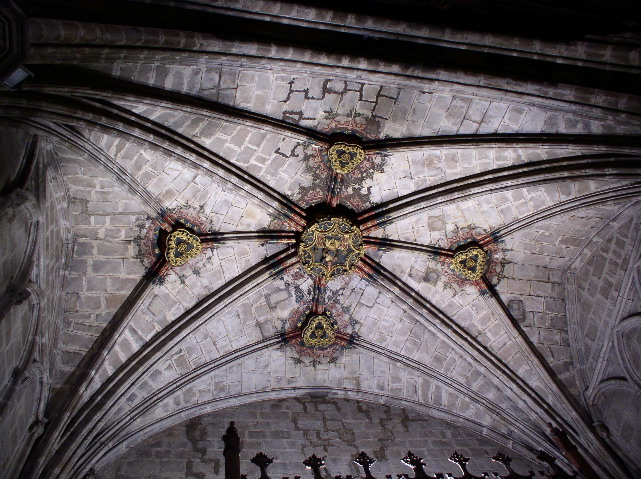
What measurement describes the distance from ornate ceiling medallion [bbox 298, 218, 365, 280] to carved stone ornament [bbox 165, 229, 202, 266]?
1.71 m

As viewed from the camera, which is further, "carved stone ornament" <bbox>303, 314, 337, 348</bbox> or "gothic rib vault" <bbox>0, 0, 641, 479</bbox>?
"carved stone ornament" <bbox>303, 314, 337, 348</bbox>

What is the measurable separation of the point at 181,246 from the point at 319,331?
3.00m

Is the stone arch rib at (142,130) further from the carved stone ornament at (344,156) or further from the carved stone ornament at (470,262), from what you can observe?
the carved stone ornament at (470,262)

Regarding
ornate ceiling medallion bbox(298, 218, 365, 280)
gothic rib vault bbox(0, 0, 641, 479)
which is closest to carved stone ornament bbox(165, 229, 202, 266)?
gothic rib vault bbox(0, 0, 641, 479)

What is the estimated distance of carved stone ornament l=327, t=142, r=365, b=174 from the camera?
784 cm

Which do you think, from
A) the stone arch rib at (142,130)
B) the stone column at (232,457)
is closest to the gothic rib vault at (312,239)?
the stone arch rib at (142,130)

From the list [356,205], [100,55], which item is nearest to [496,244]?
[356,205]

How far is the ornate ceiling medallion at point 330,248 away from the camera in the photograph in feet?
27.9

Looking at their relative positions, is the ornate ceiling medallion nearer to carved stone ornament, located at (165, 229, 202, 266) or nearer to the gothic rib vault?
the gothic rib vault

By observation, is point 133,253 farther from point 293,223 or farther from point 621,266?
point 621,266

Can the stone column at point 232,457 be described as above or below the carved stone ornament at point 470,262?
below

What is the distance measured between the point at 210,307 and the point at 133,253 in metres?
1.53

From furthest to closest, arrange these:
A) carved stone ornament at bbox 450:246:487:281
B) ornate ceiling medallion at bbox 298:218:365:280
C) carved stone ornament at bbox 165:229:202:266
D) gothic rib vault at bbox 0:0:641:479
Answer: carved stone ornament at bbox 450:246:487:281
ornate ceiling medallion at bbox 298:218:365:280
carved stone ornament at bbox 165:229:202:266
gothic rib vault at bbox 0:0:641:479

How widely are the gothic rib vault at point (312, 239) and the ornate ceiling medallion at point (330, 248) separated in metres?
0.04
